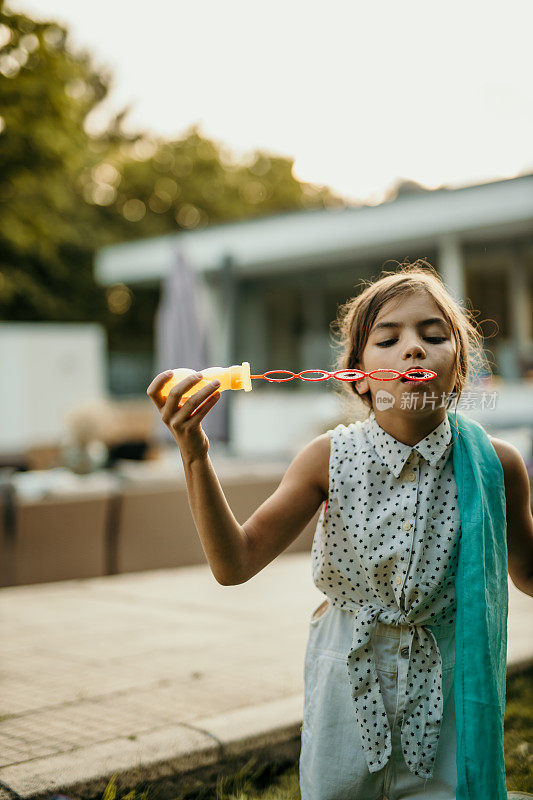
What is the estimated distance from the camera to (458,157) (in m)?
8.34

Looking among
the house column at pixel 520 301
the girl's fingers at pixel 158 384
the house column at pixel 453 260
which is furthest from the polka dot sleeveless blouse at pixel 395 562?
the house column at pixel 520 301

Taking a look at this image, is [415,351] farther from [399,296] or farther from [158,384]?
[158,384]

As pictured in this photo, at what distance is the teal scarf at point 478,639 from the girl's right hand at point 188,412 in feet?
1.92

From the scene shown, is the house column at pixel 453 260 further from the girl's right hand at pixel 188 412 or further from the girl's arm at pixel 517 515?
the girl's right hand at pixel 188 412

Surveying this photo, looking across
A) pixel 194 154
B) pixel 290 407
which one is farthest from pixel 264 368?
pixel 194 154

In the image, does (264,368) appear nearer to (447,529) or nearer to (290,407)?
(290,407)

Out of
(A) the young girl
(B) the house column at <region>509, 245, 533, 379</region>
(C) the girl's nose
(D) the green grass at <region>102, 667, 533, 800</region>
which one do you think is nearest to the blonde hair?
(A) the young girl

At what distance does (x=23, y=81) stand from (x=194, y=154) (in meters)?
23.5

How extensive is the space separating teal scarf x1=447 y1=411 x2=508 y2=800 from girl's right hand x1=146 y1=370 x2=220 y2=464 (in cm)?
58

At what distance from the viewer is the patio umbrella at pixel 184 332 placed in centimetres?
1157

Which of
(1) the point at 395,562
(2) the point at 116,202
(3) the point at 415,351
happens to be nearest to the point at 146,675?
(1) the point at 395,562

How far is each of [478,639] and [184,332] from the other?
10.1m

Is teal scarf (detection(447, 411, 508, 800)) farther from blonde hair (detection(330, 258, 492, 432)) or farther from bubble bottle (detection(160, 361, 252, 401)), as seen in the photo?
bubble bottle (detection(160, 361, 252, 401))

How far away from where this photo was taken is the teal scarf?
1806 mm
